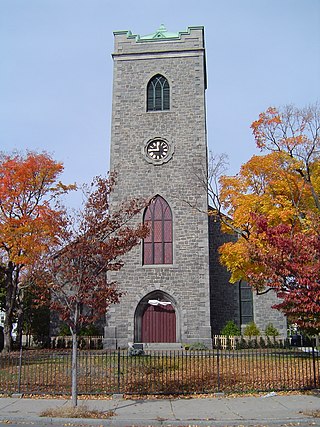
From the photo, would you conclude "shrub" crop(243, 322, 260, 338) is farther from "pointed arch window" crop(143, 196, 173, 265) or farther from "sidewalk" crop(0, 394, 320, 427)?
"sidewalk" crop(0, 394, 320, 427)

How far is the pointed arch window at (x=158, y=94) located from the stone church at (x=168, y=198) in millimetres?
59

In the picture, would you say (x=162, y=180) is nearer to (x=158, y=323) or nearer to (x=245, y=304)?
(x=158, y=323)

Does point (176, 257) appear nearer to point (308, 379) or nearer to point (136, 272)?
point (136, 272)

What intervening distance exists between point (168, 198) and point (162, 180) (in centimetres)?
109

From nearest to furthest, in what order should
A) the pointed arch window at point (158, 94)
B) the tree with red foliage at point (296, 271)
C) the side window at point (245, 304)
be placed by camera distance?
the tree with red foliage at point (296, 271) → the side window at point (245, 304) → the pointed arch window at point (158, 94)

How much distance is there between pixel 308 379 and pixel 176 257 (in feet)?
39.2

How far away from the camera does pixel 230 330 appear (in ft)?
83.5

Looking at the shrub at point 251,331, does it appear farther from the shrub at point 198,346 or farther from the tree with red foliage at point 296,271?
the tree with red foliage at point 296,271

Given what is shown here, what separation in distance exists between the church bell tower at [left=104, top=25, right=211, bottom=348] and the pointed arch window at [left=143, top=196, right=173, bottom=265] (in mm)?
53

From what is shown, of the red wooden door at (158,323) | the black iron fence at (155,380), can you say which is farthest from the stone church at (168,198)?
the black iron fence at (155,380)

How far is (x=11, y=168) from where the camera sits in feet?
71.2

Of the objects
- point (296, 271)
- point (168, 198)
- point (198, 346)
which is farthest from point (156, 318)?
point (296, 271)

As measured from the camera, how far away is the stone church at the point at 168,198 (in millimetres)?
24203

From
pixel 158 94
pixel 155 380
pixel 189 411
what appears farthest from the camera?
pixel 158 94
